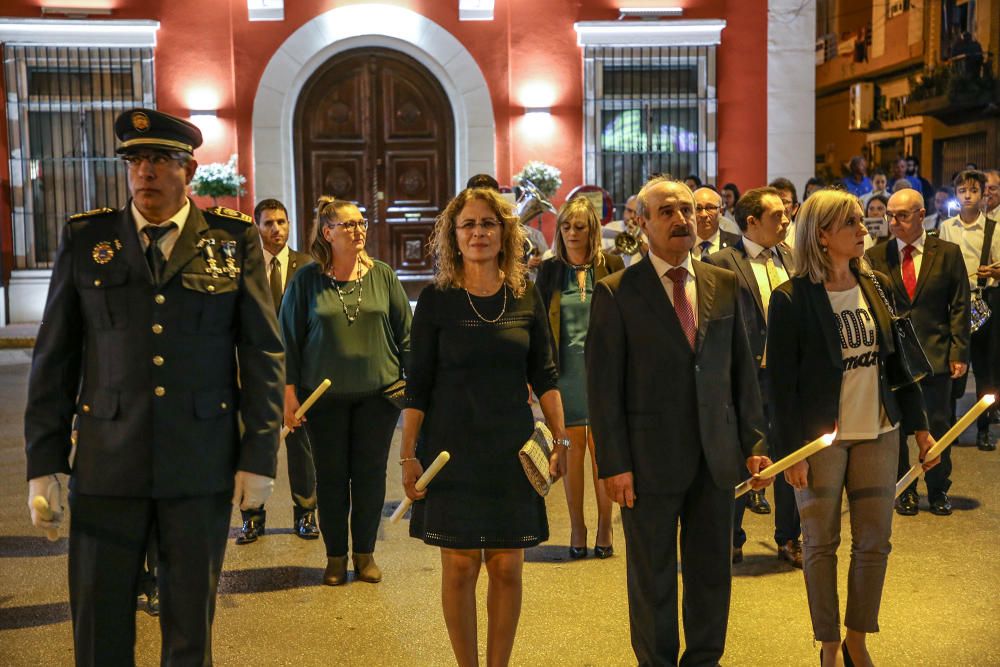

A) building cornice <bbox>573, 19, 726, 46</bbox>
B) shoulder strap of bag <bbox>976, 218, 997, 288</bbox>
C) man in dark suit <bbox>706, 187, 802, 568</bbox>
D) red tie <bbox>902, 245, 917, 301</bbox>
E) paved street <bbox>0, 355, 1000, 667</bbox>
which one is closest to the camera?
paved street <bbox>0, 355, 1000, 667</bbox>

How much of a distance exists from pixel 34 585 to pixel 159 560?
2.90m

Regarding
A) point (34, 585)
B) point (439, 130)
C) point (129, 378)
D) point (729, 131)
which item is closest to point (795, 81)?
point (729, 131)

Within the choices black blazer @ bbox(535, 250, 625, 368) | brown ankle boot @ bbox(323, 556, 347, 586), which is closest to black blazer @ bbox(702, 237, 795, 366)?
black blazer @ bbox(535, 250, 625, 368)

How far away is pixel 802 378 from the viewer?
15.7ft

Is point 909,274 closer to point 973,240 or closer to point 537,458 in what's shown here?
point 973,240

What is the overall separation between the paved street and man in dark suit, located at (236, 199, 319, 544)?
0.12 m

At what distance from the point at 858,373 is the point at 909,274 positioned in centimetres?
321

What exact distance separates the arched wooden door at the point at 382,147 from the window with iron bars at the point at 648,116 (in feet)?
7.78

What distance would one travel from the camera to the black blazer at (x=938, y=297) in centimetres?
757

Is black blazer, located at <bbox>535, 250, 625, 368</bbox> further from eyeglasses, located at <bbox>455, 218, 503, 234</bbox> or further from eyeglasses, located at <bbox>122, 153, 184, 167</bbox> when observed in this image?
eyeglasses, located at <bbox>122, 153, 184, 167</bbox>

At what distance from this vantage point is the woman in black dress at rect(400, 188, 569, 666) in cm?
455

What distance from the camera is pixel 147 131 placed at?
3.82 m

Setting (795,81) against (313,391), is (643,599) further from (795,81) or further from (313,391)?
(795,81)

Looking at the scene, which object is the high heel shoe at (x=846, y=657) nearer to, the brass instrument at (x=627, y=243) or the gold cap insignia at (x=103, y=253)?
the gold cap insignia at (x=103, y=253)
